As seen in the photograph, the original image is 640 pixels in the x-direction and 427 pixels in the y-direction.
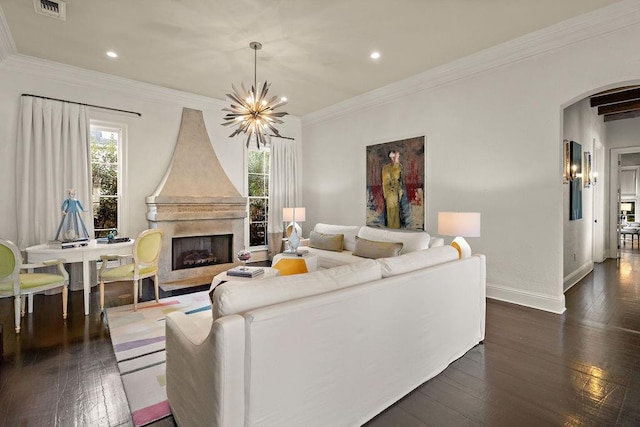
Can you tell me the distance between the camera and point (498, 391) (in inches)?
83.3

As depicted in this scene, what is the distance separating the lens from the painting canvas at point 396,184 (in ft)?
16.3

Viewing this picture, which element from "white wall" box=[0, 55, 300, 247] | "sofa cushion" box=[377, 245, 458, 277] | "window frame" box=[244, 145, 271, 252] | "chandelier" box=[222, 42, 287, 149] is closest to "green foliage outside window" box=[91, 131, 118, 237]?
"white wall" box=[0, 55, 300, 247]

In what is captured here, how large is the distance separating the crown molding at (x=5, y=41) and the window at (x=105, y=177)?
1.18 m

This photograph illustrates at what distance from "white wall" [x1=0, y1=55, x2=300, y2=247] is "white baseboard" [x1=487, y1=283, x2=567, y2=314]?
4.73 metres

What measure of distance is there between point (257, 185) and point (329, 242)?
95.3 inches

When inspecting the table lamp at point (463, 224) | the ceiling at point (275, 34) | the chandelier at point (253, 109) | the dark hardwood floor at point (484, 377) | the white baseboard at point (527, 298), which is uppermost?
the ceiling at point (275, 34)

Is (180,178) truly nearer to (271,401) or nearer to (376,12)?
(376,12)

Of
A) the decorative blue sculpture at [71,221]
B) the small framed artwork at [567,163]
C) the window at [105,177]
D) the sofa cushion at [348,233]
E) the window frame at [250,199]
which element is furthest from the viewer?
the window frame at [250,199]

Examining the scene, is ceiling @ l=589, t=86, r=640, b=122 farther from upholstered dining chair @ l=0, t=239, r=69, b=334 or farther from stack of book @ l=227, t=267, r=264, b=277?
upholstered dining chair @ l=0, t=239, r=69, b=334

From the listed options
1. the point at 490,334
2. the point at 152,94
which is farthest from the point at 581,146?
the point at 152,94

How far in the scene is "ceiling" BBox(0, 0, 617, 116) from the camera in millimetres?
3115

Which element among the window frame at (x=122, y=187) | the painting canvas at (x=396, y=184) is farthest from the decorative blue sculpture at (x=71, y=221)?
the painting canvas at (x=396, y=184)

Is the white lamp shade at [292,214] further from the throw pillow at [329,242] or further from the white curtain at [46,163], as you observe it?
the white curtain at [46,163]

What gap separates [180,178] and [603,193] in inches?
326
